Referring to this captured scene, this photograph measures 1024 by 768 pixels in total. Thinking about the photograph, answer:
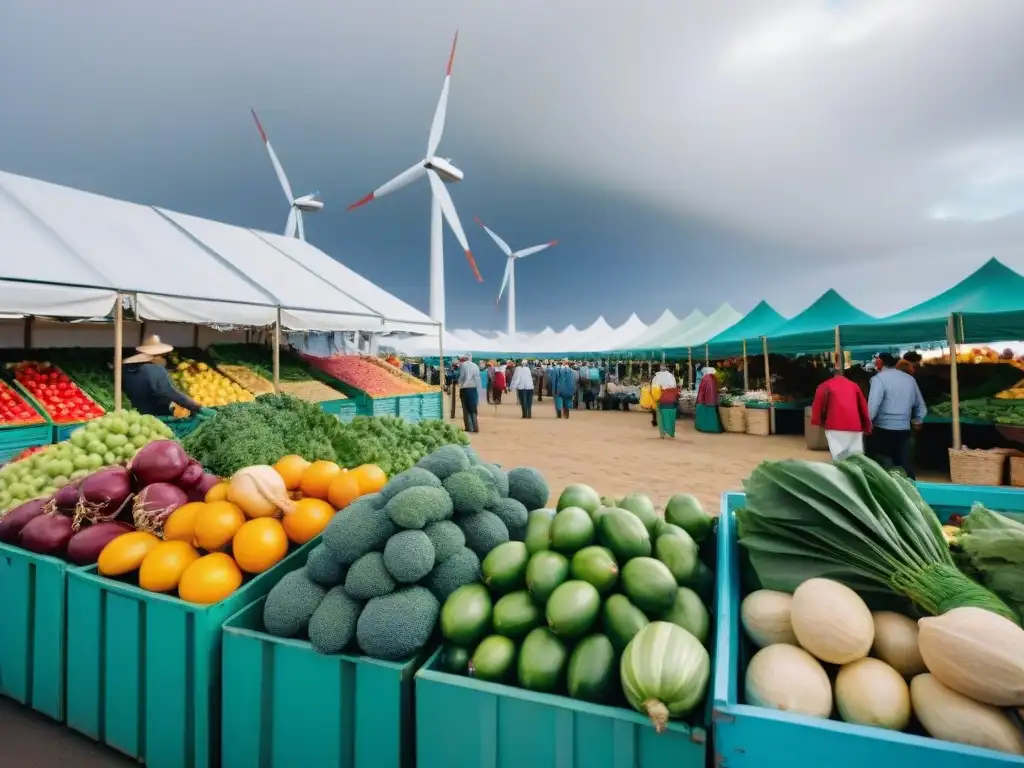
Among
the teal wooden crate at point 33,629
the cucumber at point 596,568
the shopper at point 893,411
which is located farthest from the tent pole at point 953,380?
the teal wooden crate at point 33,629

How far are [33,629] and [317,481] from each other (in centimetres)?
141

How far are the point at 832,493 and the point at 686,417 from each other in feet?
53.0

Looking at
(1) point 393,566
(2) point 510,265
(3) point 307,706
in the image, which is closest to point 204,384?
(3) point 307,706

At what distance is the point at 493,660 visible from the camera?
1.52m

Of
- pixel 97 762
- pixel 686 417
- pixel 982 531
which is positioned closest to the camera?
pixel 982 531

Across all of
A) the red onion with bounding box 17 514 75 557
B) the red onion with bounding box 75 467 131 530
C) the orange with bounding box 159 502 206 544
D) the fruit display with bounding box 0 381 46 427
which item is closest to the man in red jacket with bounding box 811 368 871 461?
the orange with bounding box 159 502 206 544

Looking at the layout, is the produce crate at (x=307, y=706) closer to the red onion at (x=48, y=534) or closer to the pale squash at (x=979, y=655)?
the red onion at (x=48, y=534)

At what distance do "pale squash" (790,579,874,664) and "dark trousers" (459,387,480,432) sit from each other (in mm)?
10666

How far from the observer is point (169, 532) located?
226 cm

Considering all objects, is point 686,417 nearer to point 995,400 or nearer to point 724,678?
point 995,400

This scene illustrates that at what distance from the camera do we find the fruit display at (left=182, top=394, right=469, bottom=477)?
10.0ft

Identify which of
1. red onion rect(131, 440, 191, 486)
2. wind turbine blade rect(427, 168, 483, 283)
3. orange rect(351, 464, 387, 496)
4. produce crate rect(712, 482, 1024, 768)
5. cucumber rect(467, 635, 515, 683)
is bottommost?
cucumber rect(467, 635, 515, 683)

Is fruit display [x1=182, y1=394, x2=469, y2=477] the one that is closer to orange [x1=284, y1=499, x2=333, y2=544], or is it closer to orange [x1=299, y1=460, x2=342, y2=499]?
orange [x1=299, y1=460, x2=342, y2=499]

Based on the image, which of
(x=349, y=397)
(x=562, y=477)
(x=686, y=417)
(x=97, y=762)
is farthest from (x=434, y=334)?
(x=97, y=762)
